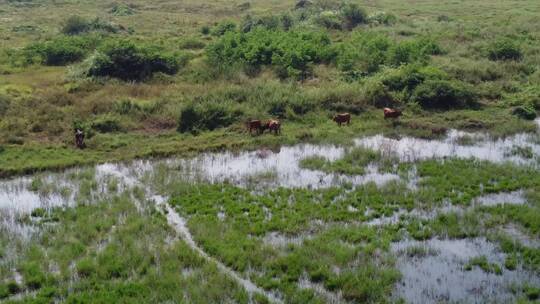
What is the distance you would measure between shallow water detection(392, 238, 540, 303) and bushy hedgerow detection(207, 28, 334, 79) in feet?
65.6

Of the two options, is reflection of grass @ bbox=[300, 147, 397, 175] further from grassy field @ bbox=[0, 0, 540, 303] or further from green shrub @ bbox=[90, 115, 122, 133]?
green shrub @ bbox=[90, 115, 122, 133]

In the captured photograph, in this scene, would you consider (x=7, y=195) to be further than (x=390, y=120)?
No

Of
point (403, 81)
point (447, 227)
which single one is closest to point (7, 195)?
point (447, 227)

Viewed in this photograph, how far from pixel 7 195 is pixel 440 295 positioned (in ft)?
47.5

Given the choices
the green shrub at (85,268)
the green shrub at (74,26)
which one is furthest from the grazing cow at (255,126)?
the green shrub at (74,26)

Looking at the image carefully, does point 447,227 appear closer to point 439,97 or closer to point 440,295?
point 440,295

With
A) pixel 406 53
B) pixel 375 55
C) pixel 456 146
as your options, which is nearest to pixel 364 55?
pixel 375 55

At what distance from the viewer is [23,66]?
3812cm

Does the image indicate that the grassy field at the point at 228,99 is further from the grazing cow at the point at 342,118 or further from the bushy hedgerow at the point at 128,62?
the bushy hedgerow at the point at 128,62

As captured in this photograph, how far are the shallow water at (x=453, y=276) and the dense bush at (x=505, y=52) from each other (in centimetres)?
2662

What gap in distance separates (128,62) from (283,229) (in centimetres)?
2188

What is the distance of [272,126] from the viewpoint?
25906 millimetres

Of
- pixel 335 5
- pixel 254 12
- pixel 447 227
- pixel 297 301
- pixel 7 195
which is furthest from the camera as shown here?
pixel 254 12

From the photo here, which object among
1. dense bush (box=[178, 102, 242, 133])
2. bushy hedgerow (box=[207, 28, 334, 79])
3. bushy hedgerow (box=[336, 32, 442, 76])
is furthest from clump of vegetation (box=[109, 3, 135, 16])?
dense bush (box=[178, 102, 242, 133])
